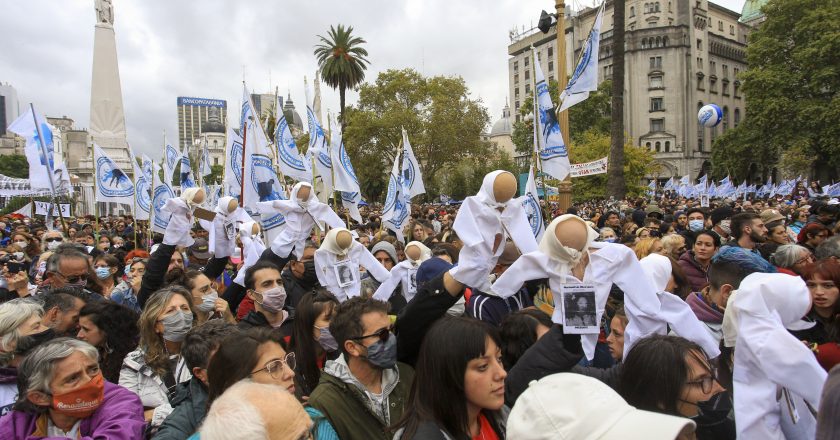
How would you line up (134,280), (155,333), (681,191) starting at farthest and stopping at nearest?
(681,191) → (134,280) → (155,333)

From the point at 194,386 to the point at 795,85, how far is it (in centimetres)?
4144

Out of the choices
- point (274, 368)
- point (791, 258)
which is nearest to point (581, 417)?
point (274, 368)

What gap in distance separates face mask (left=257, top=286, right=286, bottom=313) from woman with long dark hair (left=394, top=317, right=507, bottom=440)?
216cm

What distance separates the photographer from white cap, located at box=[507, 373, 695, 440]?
1.43 meters

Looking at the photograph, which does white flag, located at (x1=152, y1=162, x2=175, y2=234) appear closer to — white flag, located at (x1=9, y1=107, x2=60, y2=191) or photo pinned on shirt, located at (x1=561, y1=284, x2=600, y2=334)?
white flag, located at (x1=9, y1=107, x2=60, y2=191)

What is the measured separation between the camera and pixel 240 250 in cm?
766

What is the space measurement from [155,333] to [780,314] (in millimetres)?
3340

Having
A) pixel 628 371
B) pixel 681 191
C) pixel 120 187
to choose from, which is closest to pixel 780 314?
pixel 628 371

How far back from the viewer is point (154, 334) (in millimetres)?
3564

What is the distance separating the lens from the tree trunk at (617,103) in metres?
14.9

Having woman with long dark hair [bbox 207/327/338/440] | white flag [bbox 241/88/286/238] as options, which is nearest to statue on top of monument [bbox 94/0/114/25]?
white flag [bbox 241/88/286/238]

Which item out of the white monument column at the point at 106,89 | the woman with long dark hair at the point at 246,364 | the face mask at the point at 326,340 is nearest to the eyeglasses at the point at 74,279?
the face mask at the point at 326,340

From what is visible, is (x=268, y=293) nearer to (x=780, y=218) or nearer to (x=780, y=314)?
(x=780, y=314)

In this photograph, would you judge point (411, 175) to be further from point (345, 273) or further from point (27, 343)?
point (27, 343)
